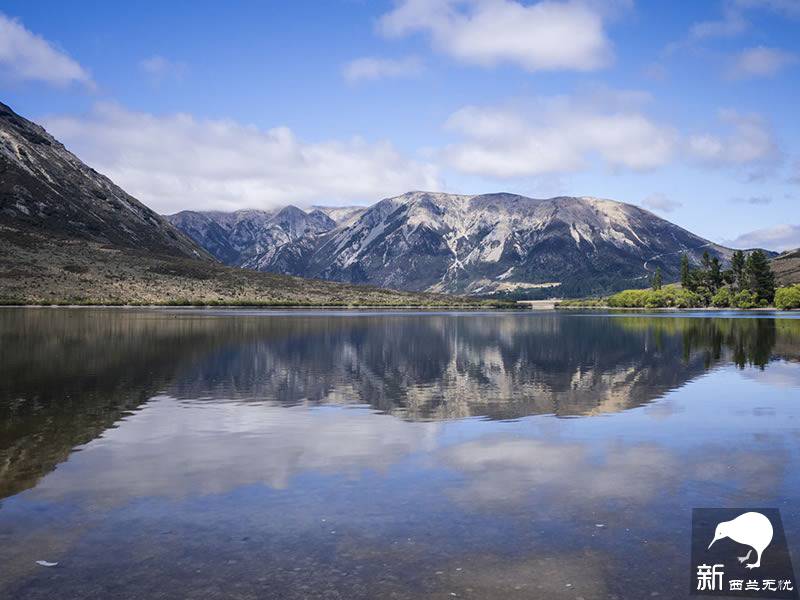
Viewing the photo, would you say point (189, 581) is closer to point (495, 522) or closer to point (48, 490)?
point (495, 522)

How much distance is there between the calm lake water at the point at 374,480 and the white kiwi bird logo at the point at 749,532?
0.63 metres

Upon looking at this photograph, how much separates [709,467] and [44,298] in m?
199

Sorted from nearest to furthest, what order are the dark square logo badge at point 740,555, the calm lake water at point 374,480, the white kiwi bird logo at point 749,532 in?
the dark square logo badge at point 740,555 < the calm lake water at point 374,480 < the white kiwi bird logo at point 749,532

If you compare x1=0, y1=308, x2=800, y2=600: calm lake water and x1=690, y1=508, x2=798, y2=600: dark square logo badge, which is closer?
x1=690, y1=508, x2=798, y2=600: dark square logo badge

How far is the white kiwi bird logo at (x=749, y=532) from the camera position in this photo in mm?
15285

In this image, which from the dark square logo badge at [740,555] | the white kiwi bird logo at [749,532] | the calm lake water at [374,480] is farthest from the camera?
the white kiwi bird logo at [749,532]

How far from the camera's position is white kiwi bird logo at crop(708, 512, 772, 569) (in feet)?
50.1

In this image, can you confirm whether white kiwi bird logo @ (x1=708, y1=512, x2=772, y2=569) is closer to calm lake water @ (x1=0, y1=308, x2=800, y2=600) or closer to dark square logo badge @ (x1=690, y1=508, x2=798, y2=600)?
dark square logo badge @ (x1=690, y1=508, x2=798, y2=600)

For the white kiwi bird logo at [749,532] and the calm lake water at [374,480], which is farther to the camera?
the white kiwi bird logo at [749,532]

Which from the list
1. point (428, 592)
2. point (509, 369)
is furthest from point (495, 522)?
point (509, 369)

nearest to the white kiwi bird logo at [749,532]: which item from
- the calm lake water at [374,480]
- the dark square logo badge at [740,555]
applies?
the dark square logo badge at [740,555]

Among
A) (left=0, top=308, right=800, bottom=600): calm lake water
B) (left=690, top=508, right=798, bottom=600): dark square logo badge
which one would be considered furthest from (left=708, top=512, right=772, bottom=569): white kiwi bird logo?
(left=0, top=308, right=800, bottom=600): calm lake water

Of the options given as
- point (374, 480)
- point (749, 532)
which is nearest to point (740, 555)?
point (749, 532)

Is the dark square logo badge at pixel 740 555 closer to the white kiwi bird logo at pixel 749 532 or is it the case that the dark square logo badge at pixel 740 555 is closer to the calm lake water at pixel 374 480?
the white kiwi bird logo at pixel 749 532
